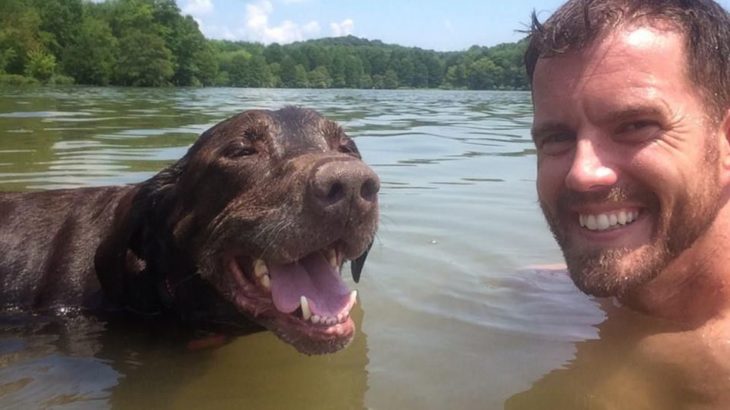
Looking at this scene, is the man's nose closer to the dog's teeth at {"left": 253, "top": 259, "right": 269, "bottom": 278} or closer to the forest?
the dog's teeth at {"left": 253, "top": 259, "right": 269, "bottom": 278}

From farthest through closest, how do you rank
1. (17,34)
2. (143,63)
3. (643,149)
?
(143,63), (17,34), (643,149)

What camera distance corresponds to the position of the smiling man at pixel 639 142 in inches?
137

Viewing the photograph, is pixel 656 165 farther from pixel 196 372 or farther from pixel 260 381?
pixel 196 372

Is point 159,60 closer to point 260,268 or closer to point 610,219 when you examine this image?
point 260,268

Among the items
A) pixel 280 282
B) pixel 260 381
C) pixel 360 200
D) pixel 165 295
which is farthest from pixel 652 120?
pixel 165 295

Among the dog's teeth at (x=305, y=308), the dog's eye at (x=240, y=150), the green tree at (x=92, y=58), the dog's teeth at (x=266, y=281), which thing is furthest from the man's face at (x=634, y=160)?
the green tree at (x=92, y=58)

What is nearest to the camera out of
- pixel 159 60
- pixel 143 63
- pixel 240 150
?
pixel 240 150

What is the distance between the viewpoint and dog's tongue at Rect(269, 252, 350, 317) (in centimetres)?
375

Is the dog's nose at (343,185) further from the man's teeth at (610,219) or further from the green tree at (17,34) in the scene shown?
the green tree at (17,34)

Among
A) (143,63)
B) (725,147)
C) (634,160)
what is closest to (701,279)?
(725,147)

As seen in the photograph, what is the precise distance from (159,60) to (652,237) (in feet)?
275

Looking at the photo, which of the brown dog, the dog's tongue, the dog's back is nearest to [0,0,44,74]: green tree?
the dog's back

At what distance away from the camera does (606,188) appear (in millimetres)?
3463

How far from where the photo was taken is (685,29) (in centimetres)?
363
